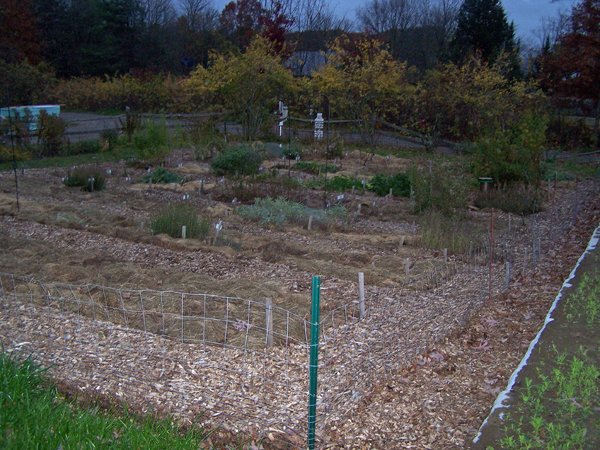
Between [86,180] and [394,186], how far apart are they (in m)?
5.26

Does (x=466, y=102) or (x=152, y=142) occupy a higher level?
(x=466, y=102)

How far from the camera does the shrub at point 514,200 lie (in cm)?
1088

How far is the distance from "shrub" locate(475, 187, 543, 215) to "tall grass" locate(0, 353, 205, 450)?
26.8ft

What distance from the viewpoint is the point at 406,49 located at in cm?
3712

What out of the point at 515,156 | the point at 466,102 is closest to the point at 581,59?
the point at 466,102

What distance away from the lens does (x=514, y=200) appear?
1102 cm

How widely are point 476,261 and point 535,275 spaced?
620 mm

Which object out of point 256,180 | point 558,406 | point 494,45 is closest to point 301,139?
point 256,180

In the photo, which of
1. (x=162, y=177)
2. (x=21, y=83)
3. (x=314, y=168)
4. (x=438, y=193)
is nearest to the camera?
(x=438, y=193)

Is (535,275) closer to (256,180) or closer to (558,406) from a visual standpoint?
(558,406)

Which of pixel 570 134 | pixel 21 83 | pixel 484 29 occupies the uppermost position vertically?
pixel 484 29

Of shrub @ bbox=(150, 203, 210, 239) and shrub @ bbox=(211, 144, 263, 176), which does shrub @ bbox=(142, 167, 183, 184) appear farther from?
shrub @ bbox=(150, 203, 210, 239)

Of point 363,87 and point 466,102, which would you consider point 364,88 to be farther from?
point 466,102

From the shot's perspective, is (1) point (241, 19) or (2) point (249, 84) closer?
(2) point (249, 84)
